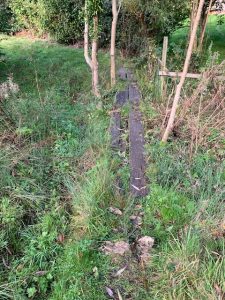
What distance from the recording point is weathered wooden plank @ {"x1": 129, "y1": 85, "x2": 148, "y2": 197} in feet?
11.6

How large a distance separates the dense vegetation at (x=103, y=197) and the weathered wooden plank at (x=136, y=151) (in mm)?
85

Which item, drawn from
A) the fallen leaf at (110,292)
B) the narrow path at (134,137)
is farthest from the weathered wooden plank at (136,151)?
the fallen leaf at (110,292)

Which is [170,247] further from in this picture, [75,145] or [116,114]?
[116,114]

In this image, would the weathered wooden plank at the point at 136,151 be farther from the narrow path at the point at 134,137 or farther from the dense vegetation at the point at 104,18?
the dense vegetation at the point at 104,18

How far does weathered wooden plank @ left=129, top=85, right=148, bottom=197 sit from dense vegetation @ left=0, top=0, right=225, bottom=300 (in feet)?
0.28

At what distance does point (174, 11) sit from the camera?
8141 mm

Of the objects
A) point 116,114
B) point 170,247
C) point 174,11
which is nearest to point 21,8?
point 174,11

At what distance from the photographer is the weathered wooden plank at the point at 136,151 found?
3537mm

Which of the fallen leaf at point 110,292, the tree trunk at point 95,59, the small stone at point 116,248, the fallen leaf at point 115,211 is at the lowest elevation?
the fallen leaf at point 110,292

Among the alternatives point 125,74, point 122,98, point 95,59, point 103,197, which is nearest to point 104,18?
point 125,74

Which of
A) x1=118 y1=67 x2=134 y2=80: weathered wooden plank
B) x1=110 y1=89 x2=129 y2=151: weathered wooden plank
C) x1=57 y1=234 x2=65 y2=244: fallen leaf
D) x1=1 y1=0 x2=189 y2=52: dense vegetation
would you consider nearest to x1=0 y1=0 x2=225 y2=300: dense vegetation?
x1=57 y1=234 x2=65 y2=244: fallen leaf

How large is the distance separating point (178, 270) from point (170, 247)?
0.32 meters

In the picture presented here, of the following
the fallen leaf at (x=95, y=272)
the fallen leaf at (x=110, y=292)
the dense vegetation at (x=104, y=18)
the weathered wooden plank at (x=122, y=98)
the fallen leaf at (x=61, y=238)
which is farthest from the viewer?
the dense vegetation at (x=104, y=18)

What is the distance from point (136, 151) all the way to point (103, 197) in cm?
125
